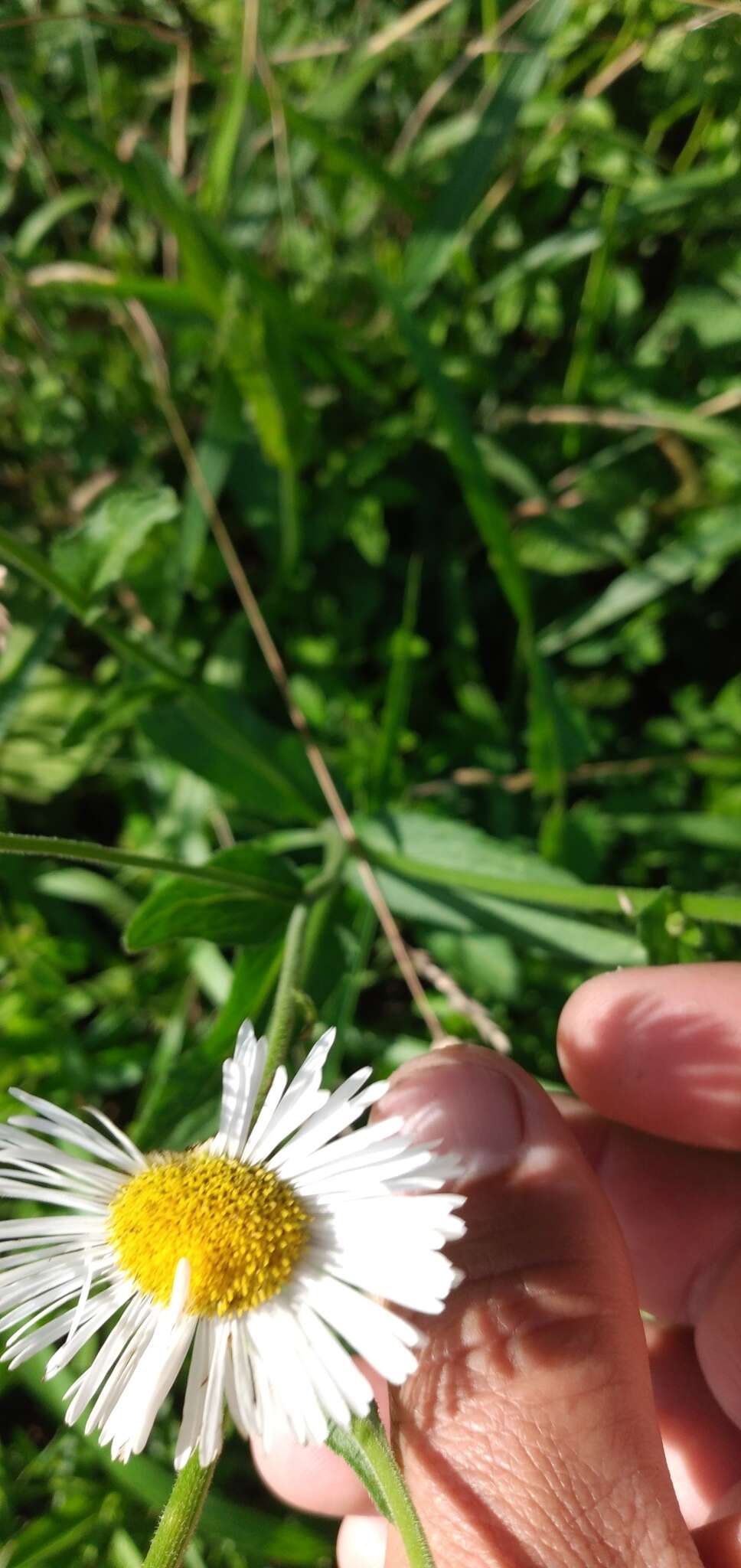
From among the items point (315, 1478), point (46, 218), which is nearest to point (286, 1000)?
point (315, 1478)

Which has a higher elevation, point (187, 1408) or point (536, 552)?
Answer: point (536, 552)

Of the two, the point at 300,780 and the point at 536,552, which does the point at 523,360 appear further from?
the point at 300,780

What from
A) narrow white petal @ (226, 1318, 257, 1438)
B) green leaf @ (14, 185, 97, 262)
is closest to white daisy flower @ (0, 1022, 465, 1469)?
narrow white petal @ (226, 1318, 257, 1438)

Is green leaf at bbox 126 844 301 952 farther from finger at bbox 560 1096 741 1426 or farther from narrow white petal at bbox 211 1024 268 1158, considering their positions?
finger at bbox 560 1096 741 1426

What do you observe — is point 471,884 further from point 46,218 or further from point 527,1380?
point 46,218

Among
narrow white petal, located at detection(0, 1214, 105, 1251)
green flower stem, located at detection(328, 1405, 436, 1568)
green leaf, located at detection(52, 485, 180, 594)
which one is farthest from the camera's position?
green leaf, located at detection(52, 485, 180, 594)

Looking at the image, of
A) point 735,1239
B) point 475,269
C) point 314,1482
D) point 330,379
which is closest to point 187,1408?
point 314,1482
